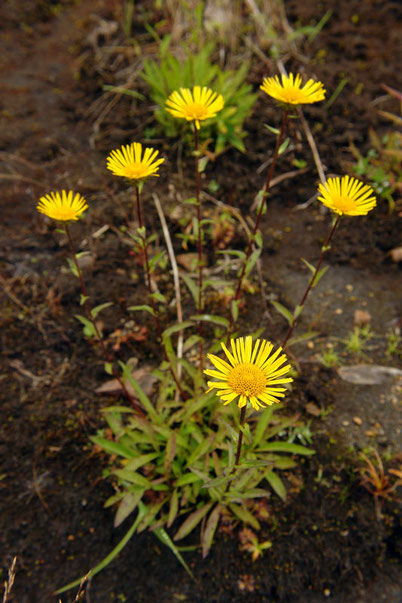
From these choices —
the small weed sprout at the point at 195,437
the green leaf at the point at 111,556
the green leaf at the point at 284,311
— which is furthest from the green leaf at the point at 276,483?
the green leaf at the point at 284,311

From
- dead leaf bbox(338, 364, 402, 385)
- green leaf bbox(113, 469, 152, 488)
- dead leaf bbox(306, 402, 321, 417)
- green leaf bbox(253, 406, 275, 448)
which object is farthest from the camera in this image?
dead leaf bbox(338, 364, 402, 385)

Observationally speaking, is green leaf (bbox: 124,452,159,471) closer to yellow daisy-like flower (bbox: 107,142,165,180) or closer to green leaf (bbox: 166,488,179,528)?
green leaf (bbox: 166,488,179,528)

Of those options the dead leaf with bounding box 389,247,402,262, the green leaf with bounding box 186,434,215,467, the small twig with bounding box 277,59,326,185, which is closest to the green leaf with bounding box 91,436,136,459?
the green leaf with bounding box 186,434,215,467

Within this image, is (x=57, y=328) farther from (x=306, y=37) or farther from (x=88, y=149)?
(x=306, y=37)

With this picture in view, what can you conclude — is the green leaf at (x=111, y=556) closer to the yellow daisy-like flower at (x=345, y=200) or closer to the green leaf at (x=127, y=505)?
the green leaf at (x=127, y=505)

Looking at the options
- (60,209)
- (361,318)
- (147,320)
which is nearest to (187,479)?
(147,320)

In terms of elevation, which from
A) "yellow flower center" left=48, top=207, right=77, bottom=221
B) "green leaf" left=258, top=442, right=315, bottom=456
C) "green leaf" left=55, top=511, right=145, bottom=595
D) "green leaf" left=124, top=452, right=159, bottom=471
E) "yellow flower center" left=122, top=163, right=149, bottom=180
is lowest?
"green leaf" left=55, top=511, right=145, bottom=595

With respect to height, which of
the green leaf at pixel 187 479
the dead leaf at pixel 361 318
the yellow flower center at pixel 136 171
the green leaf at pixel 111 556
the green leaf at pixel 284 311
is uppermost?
the yellow flower center at pixel 136 171
